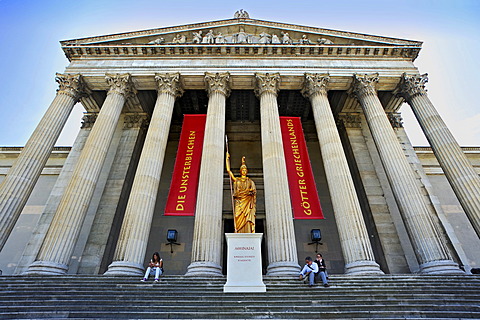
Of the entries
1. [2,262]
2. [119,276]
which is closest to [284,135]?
[119,276]

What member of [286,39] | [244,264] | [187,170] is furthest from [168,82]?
[244,264]

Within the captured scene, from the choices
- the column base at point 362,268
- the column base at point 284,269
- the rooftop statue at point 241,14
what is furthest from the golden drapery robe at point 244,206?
the rooftop statue at point 241,14

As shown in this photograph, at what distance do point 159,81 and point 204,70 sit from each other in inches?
106

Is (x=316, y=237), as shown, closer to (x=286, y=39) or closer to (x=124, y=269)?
(x=124, y=269)

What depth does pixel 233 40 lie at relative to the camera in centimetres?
1792

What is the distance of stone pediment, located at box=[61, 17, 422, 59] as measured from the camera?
659 inches

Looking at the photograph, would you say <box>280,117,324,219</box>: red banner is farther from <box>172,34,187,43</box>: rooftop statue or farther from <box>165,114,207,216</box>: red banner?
<box>172,34,187,43</box>: rooftop statue

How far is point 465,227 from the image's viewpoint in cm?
1728

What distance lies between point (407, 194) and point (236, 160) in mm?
10824

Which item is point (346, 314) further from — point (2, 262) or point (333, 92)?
point (2, 262)

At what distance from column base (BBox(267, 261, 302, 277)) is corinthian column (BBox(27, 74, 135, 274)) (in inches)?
306

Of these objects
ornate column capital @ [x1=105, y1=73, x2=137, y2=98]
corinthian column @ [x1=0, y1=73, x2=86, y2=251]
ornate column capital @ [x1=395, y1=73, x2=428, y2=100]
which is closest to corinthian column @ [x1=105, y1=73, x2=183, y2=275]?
ornate column capital @ [x1=105, y1=73, x2=137, y2=98]

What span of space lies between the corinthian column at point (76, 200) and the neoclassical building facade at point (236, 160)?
0.17 ft

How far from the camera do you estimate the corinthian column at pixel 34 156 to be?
11156mm
